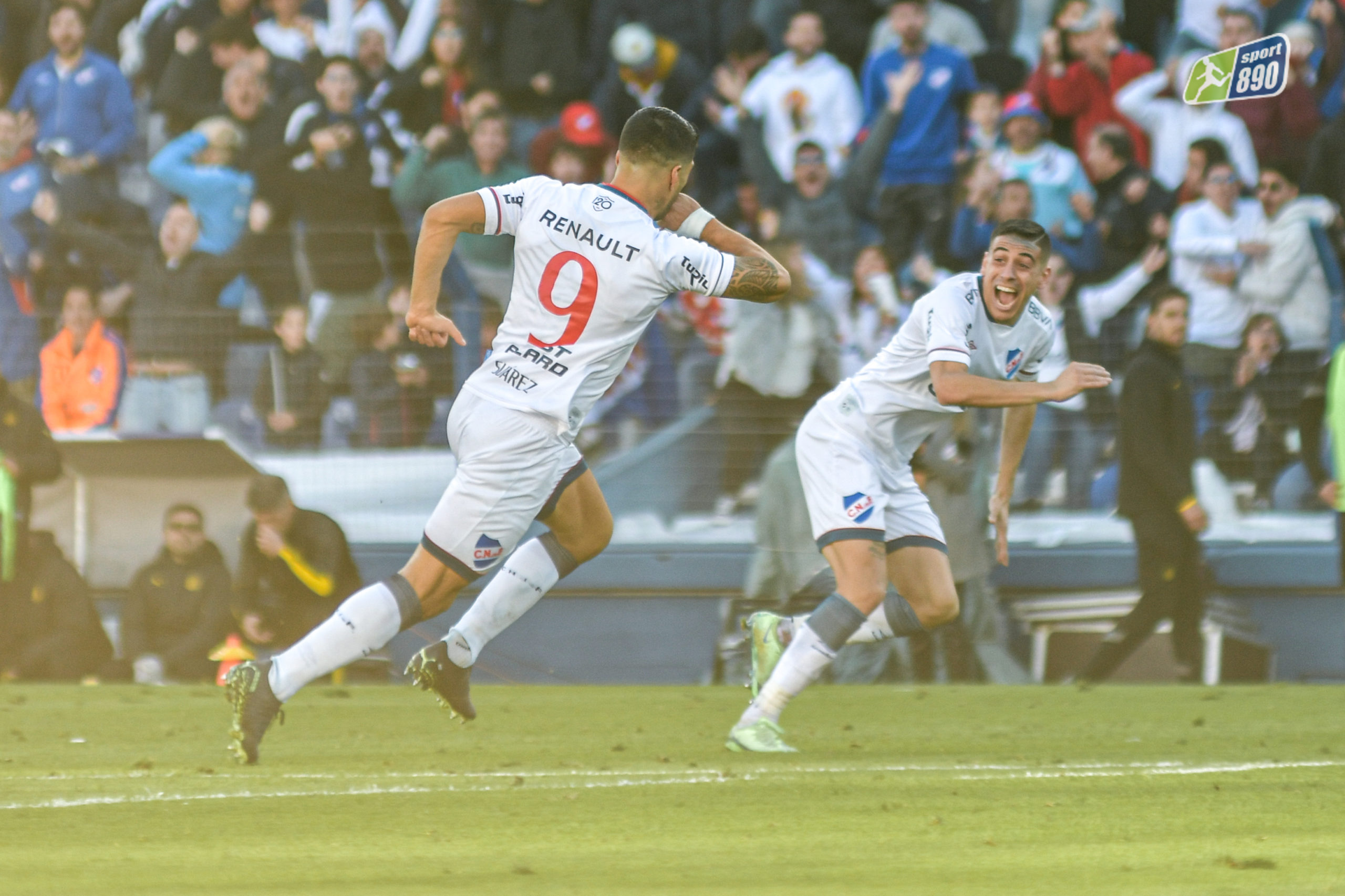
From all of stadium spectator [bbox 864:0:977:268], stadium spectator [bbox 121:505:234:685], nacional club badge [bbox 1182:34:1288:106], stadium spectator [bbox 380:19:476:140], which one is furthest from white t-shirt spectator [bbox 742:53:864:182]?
nacional club badge [bbox 1182:34:1288:106]

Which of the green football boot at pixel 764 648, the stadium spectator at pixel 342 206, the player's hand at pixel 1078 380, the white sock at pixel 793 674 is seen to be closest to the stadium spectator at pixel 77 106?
the stadium spectator at pixel 342 206

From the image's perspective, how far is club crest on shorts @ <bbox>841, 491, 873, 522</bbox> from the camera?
5.97m

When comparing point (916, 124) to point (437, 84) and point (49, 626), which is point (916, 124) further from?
point (49, 626)

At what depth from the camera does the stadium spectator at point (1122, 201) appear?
10.2 metres

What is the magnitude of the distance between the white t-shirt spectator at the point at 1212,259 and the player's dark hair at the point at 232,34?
627cm

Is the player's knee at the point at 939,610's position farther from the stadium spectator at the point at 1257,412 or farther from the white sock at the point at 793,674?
the stadium spectator at the point at 1257,412

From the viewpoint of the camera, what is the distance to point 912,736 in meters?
6.50

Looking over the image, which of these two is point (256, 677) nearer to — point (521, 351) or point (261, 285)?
point (521, 351)

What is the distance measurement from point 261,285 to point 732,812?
6667 mm

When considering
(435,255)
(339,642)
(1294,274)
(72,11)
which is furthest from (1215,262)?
(72,11)

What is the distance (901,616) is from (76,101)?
24.9ft

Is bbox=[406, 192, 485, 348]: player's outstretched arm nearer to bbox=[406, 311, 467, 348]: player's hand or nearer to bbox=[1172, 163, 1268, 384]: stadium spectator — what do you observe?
bbox=[406, 311, 467, 348]: player's hand

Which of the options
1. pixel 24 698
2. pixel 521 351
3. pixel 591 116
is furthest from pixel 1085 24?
pixel 24 698

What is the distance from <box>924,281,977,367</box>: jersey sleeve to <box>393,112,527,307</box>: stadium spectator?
4.80 meters
